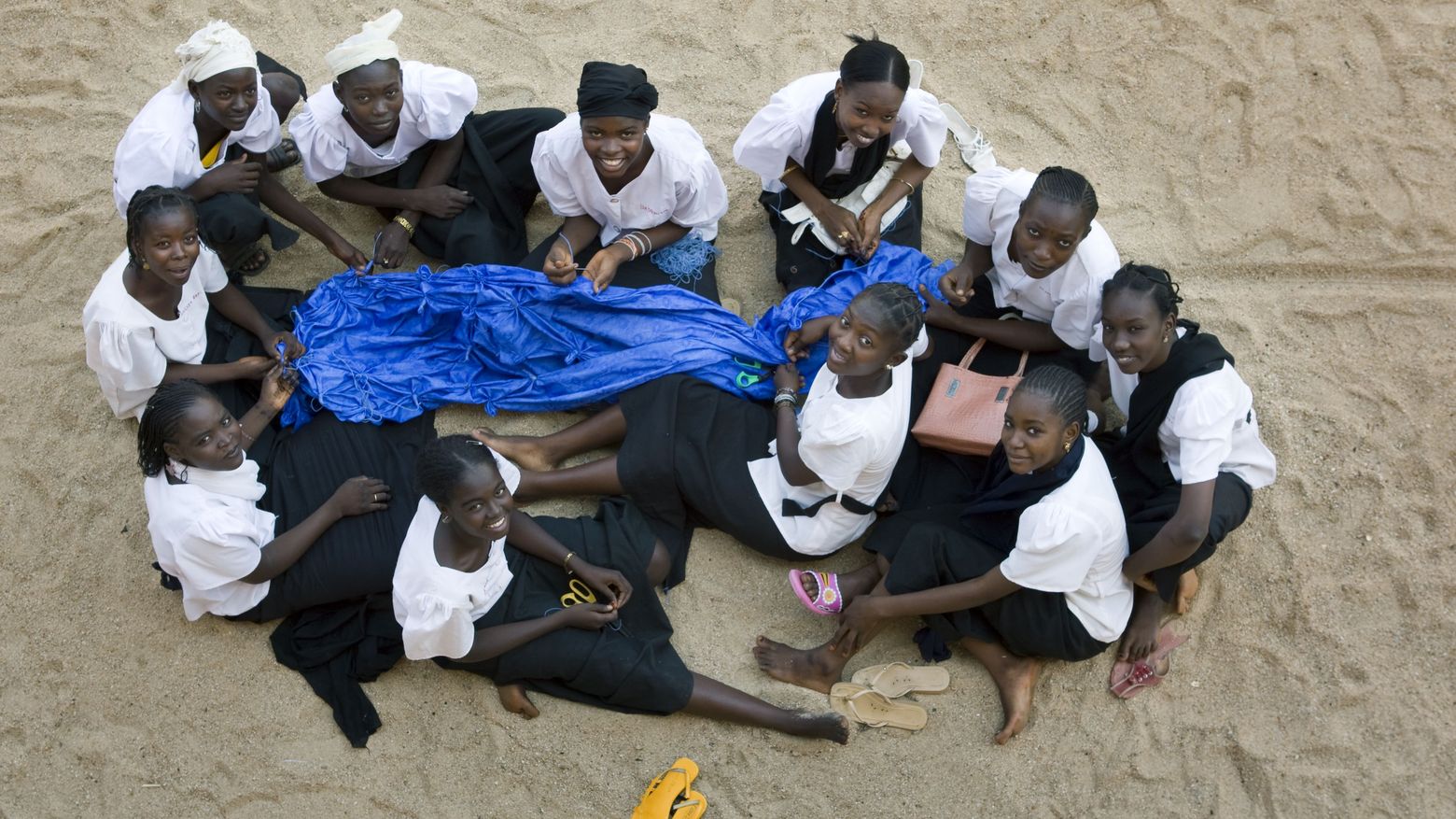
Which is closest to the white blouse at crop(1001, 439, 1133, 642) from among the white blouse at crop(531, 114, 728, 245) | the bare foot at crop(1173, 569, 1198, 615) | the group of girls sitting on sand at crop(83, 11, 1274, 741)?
the group of girls sitting on sand at crop(83, 11, 1274, 741)

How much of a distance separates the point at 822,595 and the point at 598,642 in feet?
2.13

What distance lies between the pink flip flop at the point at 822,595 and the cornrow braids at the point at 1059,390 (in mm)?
833

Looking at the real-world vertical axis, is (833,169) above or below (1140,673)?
above

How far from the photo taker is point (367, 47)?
3689mm

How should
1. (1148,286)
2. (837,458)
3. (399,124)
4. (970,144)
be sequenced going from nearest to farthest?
(1148,286) < (837,458) < (399,124) < (970,144)

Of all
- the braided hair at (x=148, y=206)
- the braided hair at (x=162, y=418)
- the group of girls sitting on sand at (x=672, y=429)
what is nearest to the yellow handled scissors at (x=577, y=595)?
the group of girls sitting on sand at (x=672, y=429)

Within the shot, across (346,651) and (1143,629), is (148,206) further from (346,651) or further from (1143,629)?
(1143,629)

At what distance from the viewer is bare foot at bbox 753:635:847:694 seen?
3.47 metres

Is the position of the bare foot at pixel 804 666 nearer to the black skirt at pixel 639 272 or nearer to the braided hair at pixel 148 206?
the black skirt at pixel 639 272

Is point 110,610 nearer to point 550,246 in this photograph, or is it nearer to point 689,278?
point 550,246

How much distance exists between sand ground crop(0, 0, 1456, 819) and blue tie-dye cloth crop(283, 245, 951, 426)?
0.16 meters

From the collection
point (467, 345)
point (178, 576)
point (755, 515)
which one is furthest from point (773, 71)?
point (178, 576)

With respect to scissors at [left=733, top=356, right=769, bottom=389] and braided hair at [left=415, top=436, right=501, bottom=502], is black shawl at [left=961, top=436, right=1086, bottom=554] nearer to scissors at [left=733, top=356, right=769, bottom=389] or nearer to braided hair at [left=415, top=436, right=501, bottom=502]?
scissors at [left=733, top=356, right=769, bottom=389]

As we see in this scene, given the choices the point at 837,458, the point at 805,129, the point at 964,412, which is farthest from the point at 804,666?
the point at 805,129
